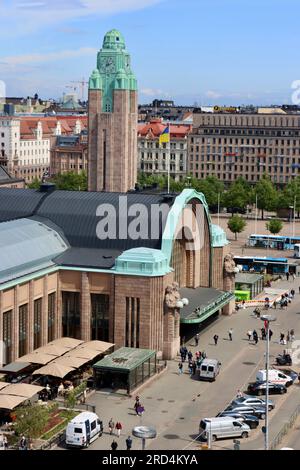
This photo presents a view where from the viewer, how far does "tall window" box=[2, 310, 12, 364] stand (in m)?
56.9

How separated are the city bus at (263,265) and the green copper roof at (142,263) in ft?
135

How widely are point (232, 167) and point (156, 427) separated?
465 ft

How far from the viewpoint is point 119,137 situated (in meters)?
122

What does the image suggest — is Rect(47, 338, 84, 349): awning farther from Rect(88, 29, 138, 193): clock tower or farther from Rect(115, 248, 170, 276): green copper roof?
Rect(88, 29, 138, 193): clock tower

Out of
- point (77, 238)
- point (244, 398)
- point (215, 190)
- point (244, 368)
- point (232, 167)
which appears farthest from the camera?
point (232, 167)

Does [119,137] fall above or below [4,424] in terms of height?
above

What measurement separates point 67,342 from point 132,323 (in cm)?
488

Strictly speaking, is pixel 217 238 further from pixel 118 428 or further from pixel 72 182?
pixel 72 182

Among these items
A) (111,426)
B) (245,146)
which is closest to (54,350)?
(111,426)

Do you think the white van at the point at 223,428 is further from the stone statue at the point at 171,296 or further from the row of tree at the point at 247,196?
the row of tree at the point at 247,196

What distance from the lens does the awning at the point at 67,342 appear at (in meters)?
60.7

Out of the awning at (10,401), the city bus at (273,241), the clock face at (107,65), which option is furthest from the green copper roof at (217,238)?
the clock face at (107,65)

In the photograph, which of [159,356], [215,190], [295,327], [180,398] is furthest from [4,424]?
[215,190]

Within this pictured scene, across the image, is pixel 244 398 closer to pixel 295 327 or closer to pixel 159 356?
pixel 159 356
